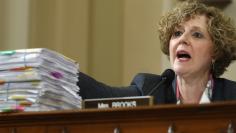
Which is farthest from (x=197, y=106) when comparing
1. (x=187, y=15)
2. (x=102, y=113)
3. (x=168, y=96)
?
(x=187, y=15)

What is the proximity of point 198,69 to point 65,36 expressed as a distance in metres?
1.24

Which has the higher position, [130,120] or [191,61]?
[191,61]

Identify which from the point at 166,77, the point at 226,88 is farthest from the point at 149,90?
the point at 226,88

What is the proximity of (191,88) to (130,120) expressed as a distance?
1053 millimetres

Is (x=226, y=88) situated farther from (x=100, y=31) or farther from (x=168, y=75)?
(x=100, y=31)

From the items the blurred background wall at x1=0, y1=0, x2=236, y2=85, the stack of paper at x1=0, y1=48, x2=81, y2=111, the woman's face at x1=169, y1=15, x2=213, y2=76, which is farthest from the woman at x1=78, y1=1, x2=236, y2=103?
the blurred background wall at x1=0, y1=0, x2=236, y2=85

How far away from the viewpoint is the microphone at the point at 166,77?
2354 millimetres

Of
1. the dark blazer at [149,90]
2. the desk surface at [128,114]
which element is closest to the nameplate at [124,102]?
the desk surface at [128,114]

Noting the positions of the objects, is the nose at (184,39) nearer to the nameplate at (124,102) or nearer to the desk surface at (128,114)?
the nameplate at (124,102)

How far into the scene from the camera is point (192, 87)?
249 centimetres

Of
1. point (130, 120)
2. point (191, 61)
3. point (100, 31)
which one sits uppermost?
point (100, 31)

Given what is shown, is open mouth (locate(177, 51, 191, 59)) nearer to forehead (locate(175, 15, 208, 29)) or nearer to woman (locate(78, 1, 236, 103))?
woman (locate(78, 1, 236, 103))

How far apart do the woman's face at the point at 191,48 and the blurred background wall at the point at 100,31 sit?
0.84m

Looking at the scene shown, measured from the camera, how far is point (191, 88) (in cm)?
249
